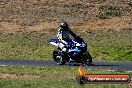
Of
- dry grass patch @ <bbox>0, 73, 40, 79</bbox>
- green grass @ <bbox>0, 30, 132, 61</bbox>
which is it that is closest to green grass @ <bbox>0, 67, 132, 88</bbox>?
dry grass patch @ <bbox>0, 73, 40, 79</bbox>

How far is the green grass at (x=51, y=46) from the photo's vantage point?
1216 inches

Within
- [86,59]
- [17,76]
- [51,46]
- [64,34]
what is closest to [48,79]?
[17,76]

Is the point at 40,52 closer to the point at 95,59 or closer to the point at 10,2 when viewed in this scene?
the point at 95,59

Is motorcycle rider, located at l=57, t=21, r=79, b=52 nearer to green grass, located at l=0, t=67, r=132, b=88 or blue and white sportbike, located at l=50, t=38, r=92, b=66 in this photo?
blue and white sportbike, located at l=50, t=38, r=92, b=66

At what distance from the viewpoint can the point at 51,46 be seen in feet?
111

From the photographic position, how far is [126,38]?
36.7 meters

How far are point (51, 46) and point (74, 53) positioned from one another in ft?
24.1

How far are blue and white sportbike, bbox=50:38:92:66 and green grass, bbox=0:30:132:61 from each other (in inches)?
152

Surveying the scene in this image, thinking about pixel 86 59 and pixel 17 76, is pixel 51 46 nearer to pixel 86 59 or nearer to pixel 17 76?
pixel 86 59

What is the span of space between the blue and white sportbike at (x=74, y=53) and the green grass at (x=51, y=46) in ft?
12.7

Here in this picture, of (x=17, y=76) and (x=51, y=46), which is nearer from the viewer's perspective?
(x=17, y=76)

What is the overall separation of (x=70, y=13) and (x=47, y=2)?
3.09 metres

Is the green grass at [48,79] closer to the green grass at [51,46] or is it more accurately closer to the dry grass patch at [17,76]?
the dry grass patch at [17,76]

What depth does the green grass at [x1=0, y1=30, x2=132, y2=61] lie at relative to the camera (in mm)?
30891
